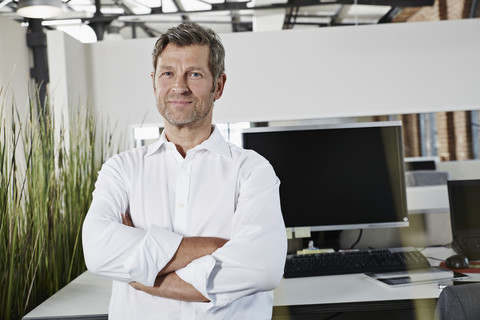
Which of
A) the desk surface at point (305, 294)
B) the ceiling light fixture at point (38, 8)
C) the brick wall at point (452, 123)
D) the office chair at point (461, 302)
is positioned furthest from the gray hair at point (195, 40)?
the brick wall at point (452, 123)

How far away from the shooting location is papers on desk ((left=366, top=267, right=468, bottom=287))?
1723mm

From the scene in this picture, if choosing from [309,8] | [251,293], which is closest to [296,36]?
[309,8]

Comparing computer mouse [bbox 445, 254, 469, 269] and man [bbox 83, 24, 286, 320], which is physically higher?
man [bbox 83, 24, 286, 320]

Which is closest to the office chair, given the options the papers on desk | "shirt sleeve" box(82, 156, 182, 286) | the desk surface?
the desk surface

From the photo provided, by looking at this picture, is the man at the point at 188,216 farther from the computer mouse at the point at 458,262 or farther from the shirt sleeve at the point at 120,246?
the computer mouse at the point at 458,262

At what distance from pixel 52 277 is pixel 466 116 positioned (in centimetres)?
764

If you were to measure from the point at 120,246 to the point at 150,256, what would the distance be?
88 mm

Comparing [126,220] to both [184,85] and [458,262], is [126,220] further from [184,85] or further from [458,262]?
[458,262]

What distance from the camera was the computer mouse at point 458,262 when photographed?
1909 millimetres

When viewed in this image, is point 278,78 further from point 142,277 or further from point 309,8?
point 142,277

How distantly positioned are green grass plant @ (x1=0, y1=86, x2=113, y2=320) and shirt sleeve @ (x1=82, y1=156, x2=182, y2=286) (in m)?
0.52

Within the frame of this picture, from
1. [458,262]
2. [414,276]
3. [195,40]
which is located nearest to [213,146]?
[195,40]

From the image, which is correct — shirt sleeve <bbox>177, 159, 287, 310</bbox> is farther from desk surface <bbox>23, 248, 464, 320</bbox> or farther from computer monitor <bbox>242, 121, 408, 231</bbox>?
computer monitor <bbox>242, 121, 408, 231</bbox>

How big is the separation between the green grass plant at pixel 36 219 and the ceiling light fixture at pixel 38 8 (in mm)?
1319
